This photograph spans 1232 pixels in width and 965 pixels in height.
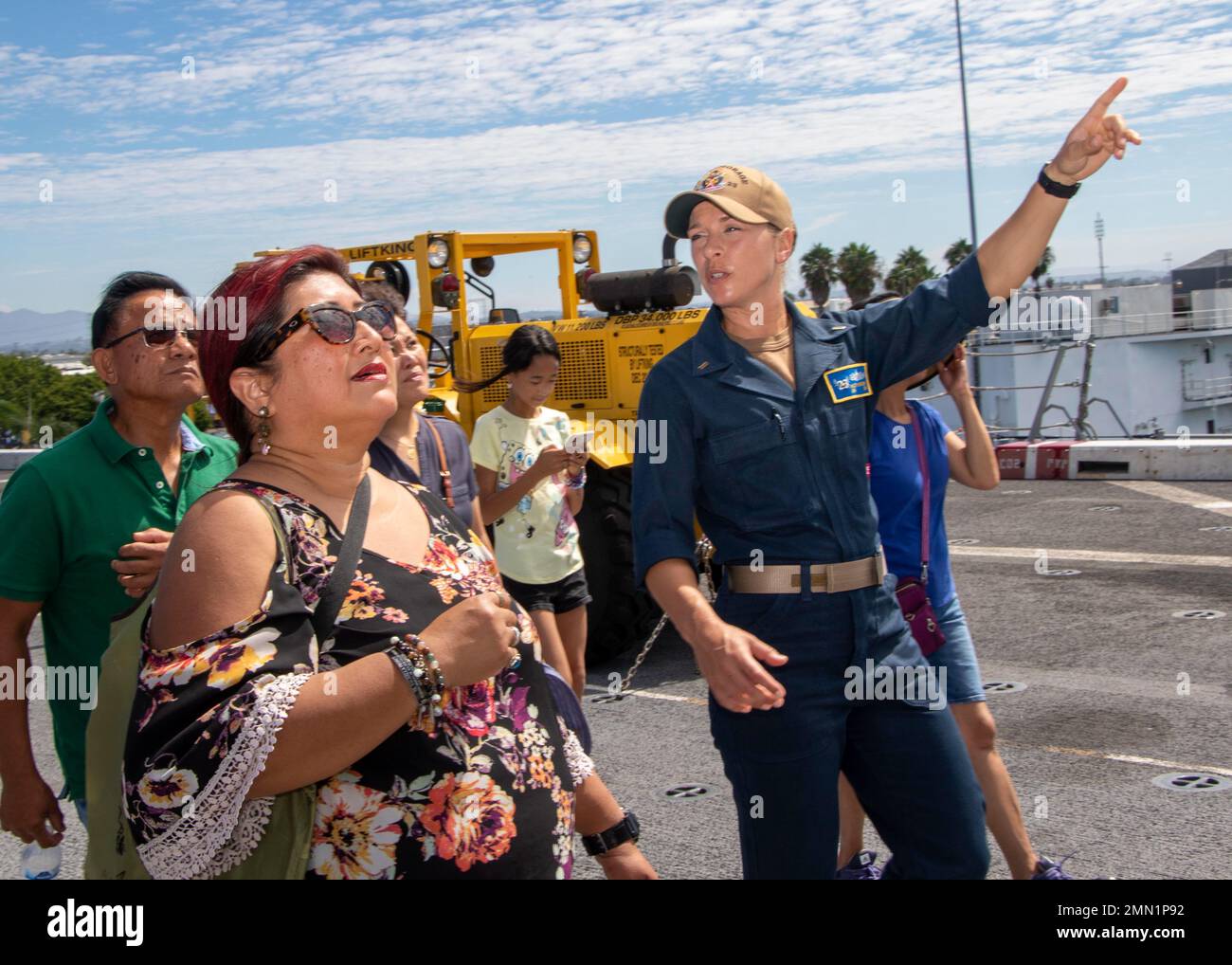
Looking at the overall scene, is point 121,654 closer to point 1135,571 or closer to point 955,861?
point 955,861

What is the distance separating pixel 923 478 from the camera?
12.8 ft

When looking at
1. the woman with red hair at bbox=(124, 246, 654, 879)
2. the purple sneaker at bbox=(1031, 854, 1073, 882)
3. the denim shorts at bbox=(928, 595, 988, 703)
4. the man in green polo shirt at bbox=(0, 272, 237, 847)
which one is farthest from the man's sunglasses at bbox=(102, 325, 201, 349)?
the purple sneaker at bbox=(1031, 854, 1073, 882)

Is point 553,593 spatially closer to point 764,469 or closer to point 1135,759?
point 1135,759

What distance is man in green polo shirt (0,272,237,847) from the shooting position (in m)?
2.86

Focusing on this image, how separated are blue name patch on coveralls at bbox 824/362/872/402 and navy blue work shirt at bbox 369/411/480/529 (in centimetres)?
133

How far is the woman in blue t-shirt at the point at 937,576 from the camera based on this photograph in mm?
3799

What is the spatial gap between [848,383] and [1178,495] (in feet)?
32.9

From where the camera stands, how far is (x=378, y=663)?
6.05 feet

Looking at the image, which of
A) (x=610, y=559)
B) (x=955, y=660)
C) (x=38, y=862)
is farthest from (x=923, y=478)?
(x=610, y=559)

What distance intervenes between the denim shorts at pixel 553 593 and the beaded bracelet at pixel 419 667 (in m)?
3.52

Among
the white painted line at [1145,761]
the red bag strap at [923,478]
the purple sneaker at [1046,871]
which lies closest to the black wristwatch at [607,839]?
the red bag strap at [923,478]

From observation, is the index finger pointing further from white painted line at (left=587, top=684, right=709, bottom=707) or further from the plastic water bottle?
white painted line at (left=587, top=684, right=709, bottom=707)

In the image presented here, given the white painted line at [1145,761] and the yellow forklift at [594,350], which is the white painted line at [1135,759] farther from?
the yellow forklift at [594,350]
